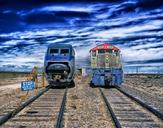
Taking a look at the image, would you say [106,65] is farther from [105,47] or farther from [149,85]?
[149,85]

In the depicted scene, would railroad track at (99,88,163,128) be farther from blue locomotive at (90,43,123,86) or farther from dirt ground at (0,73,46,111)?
blue locomotive at (90,43,123,86)

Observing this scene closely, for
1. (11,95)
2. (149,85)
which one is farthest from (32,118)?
(149,85)

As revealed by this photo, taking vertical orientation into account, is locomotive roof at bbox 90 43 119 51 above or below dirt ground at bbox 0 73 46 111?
above

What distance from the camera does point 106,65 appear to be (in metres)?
35.9

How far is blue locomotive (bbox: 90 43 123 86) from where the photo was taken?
35219 mm

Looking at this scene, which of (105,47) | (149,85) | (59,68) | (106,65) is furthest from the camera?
(149,85)

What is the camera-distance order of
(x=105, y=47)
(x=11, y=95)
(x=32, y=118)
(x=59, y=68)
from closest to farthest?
1. (x=32, y=118)
2. (x=11, y=95)
3. (x=59, y=68)
4. (x=105, y=47)

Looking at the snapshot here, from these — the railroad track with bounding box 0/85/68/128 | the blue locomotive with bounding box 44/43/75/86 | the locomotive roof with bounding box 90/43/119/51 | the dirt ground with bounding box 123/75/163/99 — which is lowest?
the dirt ground with bounding box 123/75/163/99

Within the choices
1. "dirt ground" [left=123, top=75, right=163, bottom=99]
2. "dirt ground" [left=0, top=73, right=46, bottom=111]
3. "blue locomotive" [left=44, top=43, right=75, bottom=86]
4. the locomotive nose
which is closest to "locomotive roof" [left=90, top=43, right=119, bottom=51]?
"blue locomotive" [left=44, top=43, right=75, bottom=86]

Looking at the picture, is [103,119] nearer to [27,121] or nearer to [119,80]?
[27,121]

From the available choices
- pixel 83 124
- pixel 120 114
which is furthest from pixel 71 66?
pixel 83 124

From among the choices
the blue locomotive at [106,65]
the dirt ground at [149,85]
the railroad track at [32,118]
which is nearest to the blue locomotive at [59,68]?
the blue locomotive at [106,65]

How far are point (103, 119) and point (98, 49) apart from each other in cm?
2134

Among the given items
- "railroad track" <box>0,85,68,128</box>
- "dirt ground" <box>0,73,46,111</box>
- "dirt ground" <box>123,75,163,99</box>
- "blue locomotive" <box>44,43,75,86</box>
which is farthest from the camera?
"blue locomotive" <box>44,43,75,86</box>
